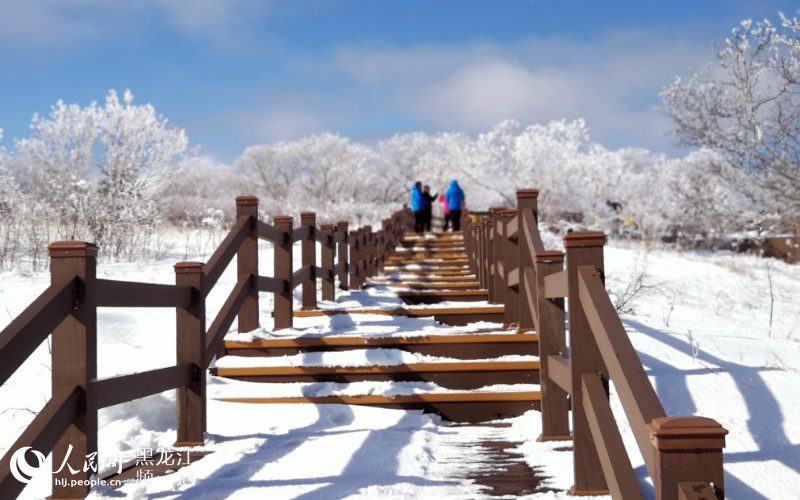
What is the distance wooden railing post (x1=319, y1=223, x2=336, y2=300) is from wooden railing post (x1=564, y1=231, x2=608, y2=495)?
6.40 m

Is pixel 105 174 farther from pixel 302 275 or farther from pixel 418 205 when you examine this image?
pixel 302 275

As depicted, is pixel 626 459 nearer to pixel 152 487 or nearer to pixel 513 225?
pixel 152 487

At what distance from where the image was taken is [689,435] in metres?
2.13

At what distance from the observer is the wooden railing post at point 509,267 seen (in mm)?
7227

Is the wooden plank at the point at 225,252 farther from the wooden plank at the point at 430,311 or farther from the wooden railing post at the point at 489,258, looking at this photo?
the wooden railing post at the point at 489,258

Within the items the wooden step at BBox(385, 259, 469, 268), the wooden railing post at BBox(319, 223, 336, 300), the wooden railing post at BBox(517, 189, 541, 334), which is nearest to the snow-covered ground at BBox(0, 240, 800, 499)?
the wooden railing post at BBox(517, 189, 541, 334)

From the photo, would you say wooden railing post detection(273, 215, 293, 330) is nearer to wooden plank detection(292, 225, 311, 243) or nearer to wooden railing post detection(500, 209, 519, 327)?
wooden plank detection(292, 225, 311, 243)

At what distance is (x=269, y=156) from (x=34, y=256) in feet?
204

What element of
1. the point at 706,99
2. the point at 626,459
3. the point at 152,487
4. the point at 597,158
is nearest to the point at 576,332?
the point at 626,459

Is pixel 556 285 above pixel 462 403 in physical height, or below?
above

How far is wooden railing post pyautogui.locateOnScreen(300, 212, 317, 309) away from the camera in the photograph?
8945 mm

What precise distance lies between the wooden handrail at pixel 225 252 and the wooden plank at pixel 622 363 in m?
2.88

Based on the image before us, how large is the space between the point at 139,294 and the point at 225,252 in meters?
1.69

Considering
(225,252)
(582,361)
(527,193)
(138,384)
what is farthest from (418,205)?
(582,361)
